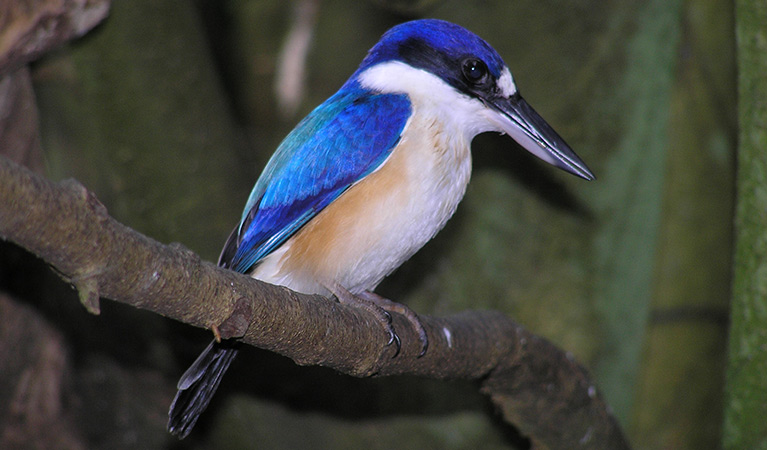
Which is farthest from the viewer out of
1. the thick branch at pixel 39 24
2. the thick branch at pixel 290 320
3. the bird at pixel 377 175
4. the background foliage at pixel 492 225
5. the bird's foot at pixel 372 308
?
the background foliage at pixel 492 225

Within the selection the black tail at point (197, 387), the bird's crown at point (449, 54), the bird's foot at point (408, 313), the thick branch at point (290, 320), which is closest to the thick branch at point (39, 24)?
the bird's crown at point (449, 54)

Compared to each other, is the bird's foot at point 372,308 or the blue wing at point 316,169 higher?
the blue wing at point 316,169

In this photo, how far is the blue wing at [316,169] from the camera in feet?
9.30

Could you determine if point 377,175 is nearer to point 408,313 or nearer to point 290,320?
point 408,313

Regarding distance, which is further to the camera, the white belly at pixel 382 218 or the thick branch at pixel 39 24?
the thick branch at pixel 39 24

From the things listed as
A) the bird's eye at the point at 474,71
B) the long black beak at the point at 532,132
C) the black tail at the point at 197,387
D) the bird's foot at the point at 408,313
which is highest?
the bird's eye at the point at 474,71

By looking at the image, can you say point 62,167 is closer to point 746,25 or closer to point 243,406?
point 243,406

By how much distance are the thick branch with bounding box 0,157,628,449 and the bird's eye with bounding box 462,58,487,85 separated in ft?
2.96

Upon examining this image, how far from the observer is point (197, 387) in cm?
265

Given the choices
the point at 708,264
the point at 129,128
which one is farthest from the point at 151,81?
the point at 708,264

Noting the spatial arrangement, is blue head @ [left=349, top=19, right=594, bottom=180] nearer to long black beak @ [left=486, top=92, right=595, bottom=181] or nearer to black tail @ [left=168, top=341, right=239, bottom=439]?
long black beak @ [left=486, top=92, right=595, bottom=181]

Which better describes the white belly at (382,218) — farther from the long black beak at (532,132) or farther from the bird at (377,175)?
the long black beak at (532,132)

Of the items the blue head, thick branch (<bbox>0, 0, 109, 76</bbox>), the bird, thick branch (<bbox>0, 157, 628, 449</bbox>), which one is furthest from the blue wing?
thick branch (<bbox>0, 0, 109, 76</bbox>)

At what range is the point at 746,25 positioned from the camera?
2.74 m
